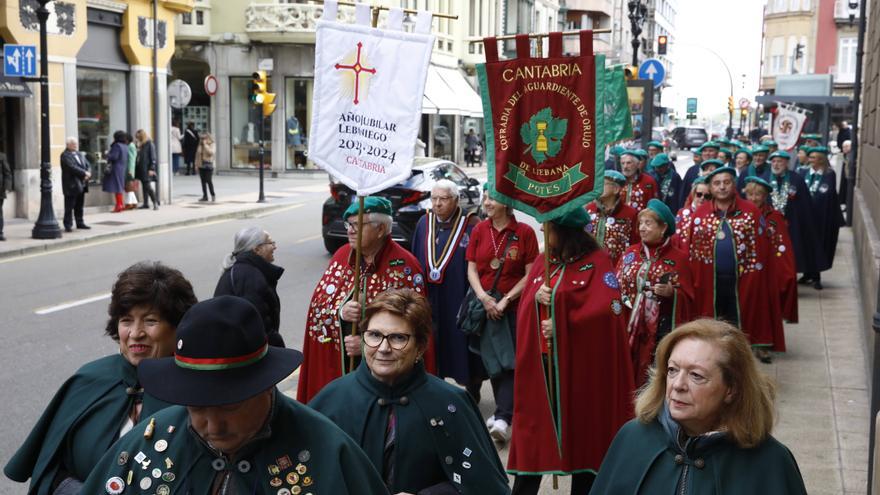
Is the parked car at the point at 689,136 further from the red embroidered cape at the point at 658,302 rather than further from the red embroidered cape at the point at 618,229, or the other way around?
the red embroidered cape at the point at 658,302

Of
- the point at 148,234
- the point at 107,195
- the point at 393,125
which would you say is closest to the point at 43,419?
the point at 393,125

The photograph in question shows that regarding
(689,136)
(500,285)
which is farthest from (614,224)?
(689,136)

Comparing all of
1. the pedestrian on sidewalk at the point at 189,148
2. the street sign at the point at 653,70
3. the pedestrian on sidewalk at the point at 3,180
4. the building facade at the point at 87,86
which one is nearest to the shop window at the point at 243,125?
the pedestrian on sidewalk at the point at 189,148

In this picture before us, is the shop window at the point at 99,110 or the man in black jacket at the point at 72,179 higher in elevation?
the shop window at the point at 99,110

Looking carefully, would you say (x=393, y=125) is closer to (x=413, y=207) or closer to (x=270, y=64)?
(x=413, y=207)

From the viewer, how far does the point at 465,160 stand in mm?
49062

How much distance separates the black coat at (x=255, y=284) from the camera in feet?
21.6

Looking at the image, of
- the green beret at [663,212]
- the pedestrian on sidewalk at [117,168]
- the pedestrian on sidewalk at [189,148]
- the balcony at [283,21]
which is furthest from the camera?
the pedestrian on sidewalk at [189,148]

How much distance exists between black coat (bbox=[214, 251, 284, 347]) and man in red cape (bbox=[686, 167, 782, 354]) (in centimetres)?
426

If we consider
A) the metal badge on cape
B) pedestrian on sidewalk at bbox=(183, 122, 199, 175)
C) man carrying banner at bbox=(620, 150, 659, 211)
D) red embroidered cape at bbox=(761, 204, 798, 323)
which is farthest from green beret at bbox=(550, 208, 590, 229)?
pedestrian on sidewalk at bbox=(183, 122, 199, 175)

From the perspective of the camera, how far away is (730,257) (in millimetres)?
9570

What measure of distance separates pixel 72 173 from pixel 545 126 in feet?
50.3

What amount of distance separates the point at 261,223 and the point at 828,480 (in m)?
17.5

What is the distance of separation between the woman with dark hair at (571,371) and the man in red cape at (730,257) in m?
3.40
